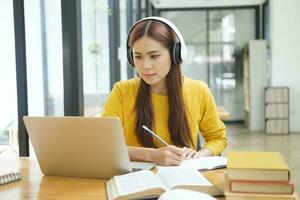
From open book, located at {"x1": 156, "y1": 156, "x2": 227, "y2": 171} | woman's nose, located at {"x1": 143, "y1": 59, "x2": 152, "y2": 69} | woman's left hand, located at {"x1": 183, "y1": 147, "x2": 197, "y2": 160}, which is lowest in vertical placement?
open book, located at {"x1": 156, "y1": 156, "x2": 227, "y2": 171}

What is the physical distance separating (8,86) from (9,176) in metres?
1.02

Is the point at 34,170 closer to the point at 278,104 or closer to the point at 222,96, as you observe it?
the point at 278,104

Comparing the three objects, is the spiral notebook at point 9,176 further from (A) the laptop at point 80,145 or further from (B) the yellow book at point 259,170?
(B) the yellow book at point 259,170

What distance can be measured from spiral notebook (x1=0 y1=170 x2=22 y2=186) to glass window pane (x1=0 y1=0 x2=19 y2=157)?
888 mm

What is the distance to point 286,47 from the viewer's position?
23.9ft

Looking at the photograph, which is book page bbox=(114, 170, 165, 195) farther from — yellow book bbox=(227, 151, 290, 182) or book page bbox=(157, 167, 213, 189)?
yellow book bbox=(227, 151, 290, 182)

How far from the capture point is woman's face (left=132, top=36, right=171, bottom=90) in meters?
1.62

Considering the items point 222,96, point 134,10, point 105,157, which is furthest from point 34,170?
point 222,96

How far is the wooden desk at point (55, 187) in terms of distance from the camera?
1.13m

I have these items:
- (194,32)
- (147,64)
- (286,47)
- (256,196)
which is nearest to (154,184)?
(256,196)

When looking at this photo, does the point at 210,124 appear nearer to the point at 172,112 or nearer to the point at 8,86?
the point at 172,112

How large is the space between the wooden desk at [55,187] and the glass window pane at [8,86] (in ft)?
2.72

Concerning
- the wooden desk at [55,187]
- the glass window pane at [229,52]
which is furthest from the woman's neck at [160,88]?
the glass window pane at [229,52]

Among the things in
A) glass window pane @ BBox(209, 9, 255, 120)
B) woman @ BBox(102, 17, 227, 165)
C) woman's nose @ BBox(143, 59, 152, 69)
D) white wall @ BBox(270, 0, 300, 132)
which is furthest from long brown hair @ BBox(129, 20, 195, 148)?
glass window pane @ BBox(209, 9, 255, 120)
